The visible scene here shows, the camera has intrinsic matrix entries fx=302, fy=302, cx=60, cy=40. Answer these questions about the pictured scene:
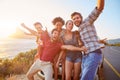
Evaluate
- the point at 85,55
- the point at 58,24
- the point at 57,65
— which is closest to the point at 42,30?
the point at 58,24

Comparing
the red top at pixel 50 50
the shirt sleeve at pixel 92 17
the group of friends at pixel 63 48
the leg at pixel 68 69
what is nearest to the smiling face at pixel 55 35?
the group of friends at pixel 63 48

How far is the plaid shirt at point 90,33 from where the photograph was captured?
257 inches

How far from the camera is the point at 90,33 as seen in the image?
6.56 meters

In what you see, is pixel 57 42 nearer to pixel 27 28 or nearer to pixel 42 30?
pixel 42 30

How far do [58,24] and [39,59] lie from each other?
102cm

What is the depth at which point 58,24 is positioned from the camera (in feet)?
25.4

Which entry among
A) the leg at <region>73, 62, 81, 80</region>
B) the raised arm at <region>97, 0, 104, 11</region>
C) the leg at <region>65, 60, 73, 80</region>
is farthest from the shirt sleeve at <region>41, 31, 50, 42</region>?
the raised arm at <region>97, 0, 104, 11</region>

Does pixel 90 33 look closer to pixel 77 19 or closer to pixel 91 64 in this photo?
pixel 77 19

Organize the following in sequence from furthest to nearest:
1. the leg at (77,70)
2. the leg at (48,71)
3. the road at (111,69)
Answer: the road at (111,69) < the leg at (77,70) < the leg at (48,71)

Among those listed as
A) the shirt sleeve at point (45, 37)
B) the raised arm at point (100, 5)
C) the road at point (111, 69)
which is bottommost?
the road at point (111, 69)

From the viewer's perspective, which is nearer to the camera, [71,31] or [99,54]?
[99,54]

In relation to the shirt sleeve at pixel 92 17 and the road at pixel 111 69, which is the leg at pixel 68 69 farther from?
the road at pixel 111 69

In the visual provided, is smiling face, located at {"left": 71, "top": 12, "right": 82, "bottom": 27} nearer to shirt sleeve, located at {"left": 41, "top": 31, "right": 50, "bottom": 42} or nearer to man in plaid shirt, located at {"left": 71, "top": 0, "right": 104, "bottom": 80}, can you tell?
man in plaid shirt, located at {"left": 71, "top": 0, "right": 104, "bottom": 80}

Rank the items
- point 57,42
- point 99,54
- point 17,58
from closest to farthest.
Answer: point 99,54
point 57,42
point 17,58
